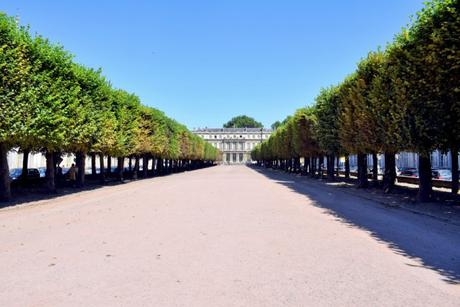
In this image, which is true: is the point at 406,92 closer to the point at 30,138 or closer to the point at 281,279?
the point at 281,279

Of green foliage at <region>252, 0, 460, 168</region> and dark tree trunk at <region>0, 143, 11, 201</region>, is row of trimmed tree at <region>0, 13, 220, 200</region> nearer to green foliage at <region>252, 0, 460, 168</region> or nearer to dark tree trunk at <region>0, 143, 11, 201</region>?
dark tree trunk at <region>0, 143, 11, 201</region>

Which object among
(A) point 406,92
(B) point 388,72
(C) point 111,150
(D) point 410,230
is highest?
(B) point 388,72

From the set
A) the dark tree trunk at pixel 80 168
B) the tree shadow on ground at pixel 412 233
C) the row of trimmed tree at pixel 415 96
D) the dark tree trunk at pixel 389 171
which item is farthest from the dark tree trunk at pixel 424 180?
the dark tree trunk at pixel 80 168

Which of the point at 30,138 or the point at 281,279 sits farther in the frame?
the point at 30,138

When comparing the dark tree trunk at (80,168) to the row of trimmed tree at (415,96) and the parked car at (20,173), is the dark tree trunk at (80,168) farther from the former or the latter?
the row of trimmed tree at (415,96)

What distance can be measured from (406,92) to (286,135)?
39.8 m

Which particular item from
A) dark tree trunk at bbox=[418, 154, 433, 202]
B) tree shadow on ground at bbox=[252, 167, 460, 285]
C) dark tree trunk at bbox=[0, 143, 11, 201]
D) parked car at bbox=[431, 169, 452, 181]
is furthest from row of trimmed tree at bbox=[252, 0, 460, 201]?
dark tree trunk at bbox=[0, 143, 11, 201]

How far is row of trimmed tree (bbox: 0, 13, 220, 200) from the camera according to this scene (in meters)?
17.8

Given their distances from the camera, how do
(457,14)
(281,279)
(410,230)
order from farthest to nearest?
(457,14), (410,230), (281,279)

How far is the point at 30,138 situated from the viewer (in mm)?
18969

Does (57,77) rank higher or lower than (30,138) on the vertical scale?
higher

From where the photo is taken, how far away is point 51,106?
2036 centimetres

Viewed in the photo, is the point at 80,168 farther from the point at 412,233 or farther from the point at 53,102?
the point at 412,233

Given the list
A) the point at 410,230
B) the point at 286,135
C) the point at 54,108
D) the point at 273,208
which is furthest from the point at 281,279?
the point at 286,135
